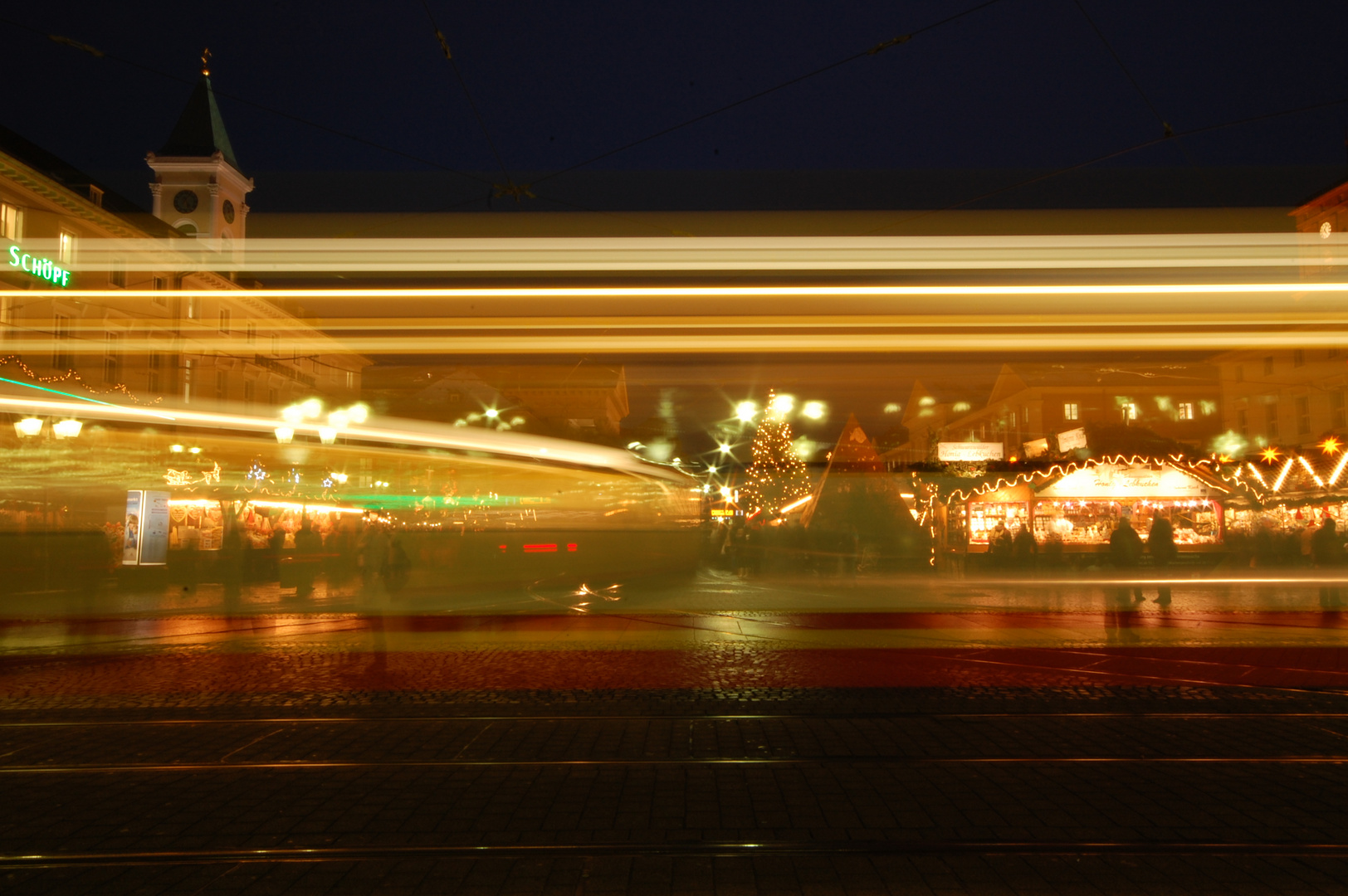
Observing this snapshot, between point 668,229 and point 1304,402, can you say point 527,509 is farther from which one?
point 1304,402

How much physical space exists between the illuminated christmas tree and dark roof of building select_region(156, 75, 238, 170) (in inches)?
1175

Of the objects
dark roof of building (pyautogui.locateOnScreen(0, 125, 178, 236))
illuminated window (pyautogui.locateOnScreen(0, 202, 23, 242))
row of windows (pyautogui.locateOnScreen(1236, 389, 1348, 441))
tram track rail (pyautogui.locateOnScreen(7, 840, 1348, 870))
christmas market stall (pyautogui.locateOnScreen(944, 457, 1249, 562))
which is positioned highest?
dark roof of building (pyautogui.locateOnScreen(0, 125, 178, 236))

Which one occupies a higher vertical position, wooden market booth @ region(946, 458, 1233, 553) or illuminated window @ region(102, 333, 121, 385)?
illuminated window @ region(102, 333, 121, 385)

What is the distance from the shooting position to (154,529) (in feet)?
45.1

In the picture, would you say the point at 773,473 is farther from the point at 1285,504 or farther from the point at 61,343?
the point at 61,343

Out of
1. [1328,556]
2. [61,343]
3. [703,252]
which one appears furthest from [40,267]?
[1328,556]

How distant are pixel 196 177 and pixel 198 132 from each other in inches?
113

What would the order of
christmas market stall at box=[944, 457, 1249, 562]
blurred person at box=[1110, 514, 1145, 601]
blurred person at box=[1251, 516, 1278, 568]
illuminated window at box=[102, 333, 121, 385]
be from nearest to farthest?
1. illuminated window at box=[102, 333, 121, 385]
2. blurred person at box=[1110, 514, 1145, 601]
3. blurred person at box=[1251, 516, 1278, 568]
4. christmas market stall at box=[944, 457, 1249, 562]

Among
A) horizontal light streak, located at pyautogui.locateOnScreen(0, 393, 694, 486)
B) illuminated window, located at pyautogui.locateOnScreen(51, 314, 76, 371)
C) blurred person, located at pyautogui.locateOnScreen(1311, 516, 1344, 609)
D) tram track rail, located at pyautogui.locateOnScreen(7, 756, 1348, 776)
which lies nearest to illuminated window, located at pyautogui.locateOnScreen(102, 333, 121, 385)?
illuminated window, located at pyautogui.locateOnScreen(51, 314, 76, 371)

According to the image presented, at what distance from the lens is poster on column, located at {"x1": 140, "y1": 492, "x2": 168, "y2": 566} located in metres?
12.9

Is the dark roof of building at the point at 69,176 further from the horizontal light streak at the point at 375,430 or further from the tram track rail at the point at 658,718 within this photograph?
the tram track rail at the point at 658,718

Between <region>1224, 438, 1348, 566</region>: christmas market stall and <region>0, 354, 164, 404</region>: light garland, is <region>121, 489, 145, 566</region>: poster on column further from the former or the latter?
<region>1224, 438, 1348, 566</region>: christmas market stall

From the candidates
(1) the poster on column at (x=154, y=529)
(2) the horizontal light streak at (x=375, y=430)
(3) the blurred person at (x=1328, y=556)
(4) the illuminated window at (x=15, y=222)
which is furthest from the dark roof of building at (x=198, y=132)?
(3) the blurred person at (x=1328, y=556)

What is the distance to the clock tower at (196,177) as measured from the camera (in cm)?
4106
